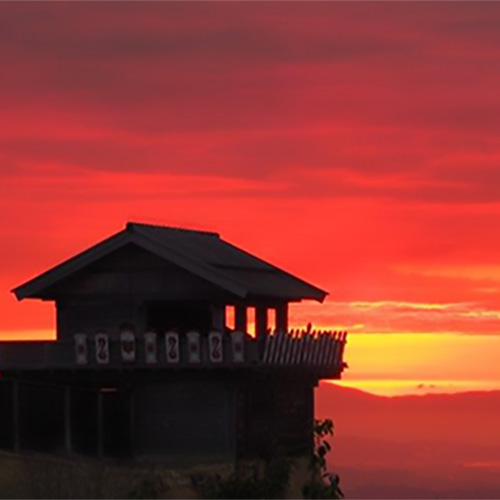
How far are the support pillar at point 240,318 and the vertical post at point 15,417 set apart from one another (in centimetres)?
1012

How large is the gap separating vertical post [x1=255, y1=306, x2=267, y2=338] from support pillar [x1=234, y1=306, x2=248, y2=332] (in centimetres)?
268

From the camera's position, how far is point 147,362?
89.1 meters

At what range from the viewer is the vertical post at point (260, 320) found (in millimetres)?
95562

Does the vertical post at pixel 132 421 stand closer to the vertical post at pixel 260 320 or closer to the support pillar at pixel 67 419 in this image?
the support pillar at pixel 67 419

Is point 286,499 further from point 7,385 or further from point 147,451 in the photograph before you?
point 7,385

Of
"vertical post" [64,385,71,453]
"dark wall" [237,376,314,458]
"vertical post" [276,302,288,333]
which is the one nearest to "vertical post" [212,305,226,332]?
"dark wall" [237,376,314,458]

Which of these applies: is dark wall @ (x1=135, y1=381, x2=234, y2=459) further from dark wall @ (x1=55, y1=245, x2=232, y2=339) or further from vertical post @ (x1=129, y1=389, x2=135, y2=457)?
dark wall @ (x1=55, y1=245, x2=232, y2=339)

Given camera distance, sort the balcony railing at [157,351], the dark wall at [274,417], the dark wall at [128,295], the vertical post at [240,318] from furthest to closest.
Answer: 1. the vertical post at [240,318]
2. the dark wall at [274,417]
3. the dark wall at [128,295]
4. the balcony railing at [157,351]

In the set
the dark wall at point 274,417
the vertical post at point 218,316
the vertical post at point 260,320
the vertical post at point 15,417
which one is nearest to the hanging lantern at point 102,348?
the vertical post at point 15,417

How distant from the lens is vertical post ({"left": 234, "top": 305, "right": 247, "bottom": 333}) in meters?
92.1

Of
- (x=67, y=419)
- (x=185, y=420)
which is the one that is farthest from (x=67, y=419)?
(x=185, y=420)

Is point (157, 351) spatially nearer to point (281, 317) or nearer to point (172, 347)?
point (172, 347)

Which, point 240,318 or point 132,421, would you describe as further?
point 240,318

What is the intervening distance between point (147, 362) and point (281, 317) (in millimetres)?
11070
